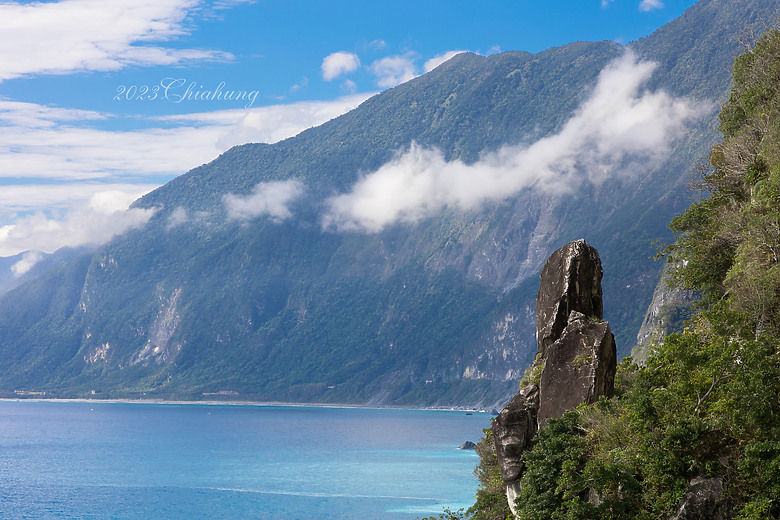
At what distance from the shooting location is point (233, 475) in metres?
110

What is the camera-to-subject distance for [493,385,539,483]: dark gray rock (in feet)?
86.1

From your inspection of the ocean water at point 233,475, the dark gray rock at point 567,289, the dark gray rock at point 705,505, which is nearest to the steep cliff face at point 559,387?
the dark gray rock at point 567,289

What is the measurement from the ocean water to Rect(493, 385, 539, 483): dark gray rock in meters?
49.7

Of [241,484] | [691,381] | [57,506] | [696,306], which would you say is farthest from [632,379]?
[241,484]

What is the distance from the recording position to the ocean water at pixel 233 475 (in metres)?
81.7

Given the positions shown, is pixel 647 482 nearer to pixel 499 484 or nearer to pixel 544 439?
pixel 544 439

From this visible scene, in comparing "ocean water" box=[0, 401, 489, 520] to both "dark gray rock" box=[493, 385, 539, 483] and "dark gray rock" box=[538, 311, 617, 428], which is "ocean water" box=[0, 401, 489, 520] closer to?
"dark gray rock" box=[493, 385, 539, 483]

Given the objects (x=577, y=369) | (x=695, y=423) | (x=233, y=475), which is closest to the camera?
(x=695, y=423)

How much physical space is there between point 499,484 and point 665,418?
10.5 m

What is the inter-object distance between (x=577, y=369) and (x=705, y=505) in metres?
6.08

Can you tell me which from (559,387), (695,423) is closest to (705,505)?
(695,423)

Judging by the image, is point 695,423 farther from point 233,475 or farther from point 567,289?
point 233,475

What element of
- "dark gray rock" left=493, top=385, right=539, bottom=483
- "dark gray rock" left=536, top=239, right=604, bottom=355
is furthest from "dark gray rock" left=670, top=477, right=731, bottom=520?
"dark gray rock" left=536, top=239, right=604, bottom=355

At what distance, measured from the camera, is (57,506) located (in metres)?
83.4
